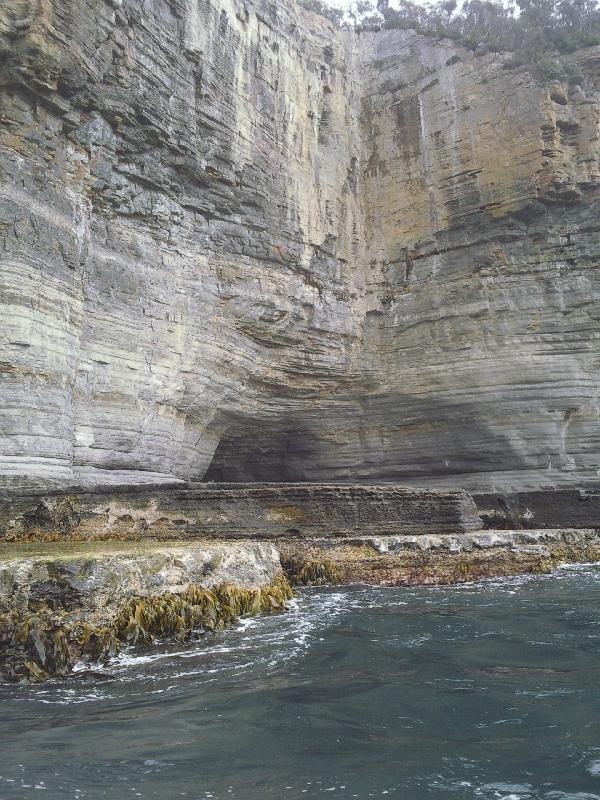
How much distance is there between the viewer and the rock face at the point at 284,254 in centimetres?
1579

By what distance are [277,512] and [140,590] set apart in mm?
7674

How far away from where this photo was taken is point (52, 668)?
6027mm

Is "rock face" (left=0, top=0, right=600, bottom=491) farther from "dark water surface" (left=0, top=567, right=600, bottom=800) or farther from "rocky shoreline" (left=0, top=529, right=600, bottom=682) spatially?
"dark water surface" (left=0, top=567, right=600, bottom=800)

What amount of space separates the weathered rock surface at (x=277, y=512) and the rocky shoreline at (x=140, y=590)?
210cm

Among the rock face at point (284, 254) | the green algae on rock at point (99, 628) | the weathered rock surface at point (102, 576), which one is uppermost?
the rock face at point (284, 254)

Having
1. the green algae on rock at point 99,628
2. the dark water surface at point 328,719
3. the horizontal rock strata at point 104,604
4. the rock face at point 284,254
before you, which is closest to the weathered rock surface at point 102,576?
the horizontal rock strata at point 104,604

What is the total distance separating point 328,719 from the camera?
4531 mm

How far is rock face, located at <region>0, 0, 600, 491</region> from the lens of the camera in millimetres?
15789

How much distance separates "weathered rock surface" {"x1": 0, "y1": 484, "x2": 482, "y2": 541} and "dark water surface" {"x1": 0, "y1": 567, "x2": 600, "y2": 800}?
7021 mm

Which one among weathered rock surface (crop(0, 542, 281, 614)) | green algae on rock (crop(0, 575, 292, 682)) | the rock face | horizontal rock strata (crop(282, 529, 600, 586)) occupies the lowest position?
horizontal rock strata (crop(282, 529, 600, 586))

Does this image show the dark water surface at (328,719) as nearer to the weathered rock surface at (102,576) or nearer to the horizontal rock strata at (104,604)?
the horizontal rock strata at (104,604)

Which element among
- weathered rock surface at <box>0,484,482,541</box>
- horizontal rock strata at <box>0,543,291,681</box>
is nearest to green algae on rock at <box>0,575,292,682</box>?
horizontal rock strata at <box>0,543,291,681</box>

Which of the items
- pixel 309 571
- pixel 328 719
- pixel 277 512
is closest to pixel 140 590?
pixel 328 719

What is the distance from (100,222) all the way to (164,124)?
3.47m
